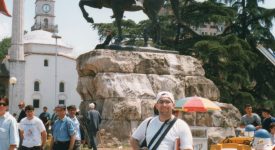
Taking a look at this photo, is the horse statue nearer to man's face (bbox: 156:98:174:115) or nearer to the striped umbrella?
the striped umbrella

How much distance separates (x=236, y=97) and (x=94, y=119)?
14796mm

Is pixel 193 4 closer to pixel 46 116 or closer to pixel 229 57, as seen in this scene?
pixel 229 57

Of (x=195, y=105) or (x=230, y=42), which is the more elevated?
(x=230, y=42)

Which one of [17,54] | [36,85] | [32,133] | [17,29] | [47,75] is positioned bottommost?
[32,133]

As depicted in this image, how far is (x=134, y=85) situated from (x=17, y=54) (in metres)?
55.1

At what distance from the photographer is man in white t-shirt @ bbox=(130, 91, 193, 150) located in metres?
4.23

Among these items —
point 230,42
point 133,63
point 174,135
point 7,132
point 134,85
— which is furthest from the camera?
point 230,42

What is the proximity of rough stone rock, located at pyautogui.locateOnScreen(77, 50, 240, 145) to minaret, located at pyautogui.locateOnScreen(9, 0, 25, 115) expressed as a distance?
48.4 meters

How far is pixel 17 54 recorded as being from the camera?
65625mm

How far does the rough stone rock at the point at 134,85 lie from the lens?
12656 mm

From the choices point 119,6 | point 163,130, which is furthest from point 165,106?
point 119,6

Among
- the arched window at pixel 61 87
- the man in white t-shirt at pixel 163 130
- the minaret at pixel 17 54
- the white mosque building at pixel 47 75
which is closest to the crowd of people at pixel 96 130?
the man in white t-shirt at pixel 163 130

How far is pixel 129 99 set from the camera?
1276 centimetres

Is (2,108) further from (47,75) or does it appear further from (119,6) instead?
(47,75)
